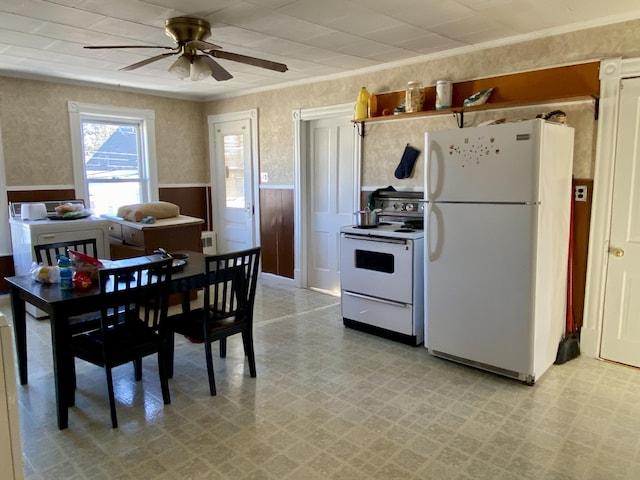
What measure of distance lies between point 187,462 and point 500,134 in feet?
8.28

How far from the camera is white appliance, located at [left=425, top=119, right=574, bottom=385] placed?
281 cm

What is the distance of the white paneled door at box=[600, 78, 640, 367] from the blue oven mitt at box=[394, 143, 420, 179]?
5.15 ft

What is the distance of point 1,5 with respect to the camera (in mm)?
2695

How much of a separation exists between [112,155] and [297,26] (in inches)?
133

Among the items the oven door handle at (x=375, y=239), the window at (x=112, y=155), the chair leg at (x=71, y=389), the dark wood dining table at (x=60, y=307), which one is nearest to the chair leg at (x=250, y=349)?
the dark wood dining table at (x=60, y=307)

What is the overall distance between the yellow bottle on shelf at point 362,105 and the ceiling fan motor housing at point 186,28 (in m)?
1.68

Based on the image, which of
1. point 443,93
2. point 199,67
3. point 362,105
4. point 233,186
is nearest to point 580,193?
point 443,93

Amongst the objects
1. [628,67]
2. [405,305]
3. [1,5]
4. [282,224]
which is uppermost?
[1,5]

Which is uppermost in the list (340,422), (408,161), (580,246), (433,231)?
(408,161)

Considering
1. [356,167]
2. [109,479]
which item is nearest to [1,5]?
[109,479]

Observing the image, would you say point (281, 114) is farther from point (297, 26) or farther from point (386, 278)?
point (386, 278)

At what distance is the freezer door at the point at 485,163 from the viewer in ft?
9.04

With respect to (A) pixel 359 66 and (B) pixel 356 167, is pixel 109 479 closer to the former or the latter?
(B) pixel 356 167

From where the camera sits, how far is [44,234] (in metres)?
4.21
